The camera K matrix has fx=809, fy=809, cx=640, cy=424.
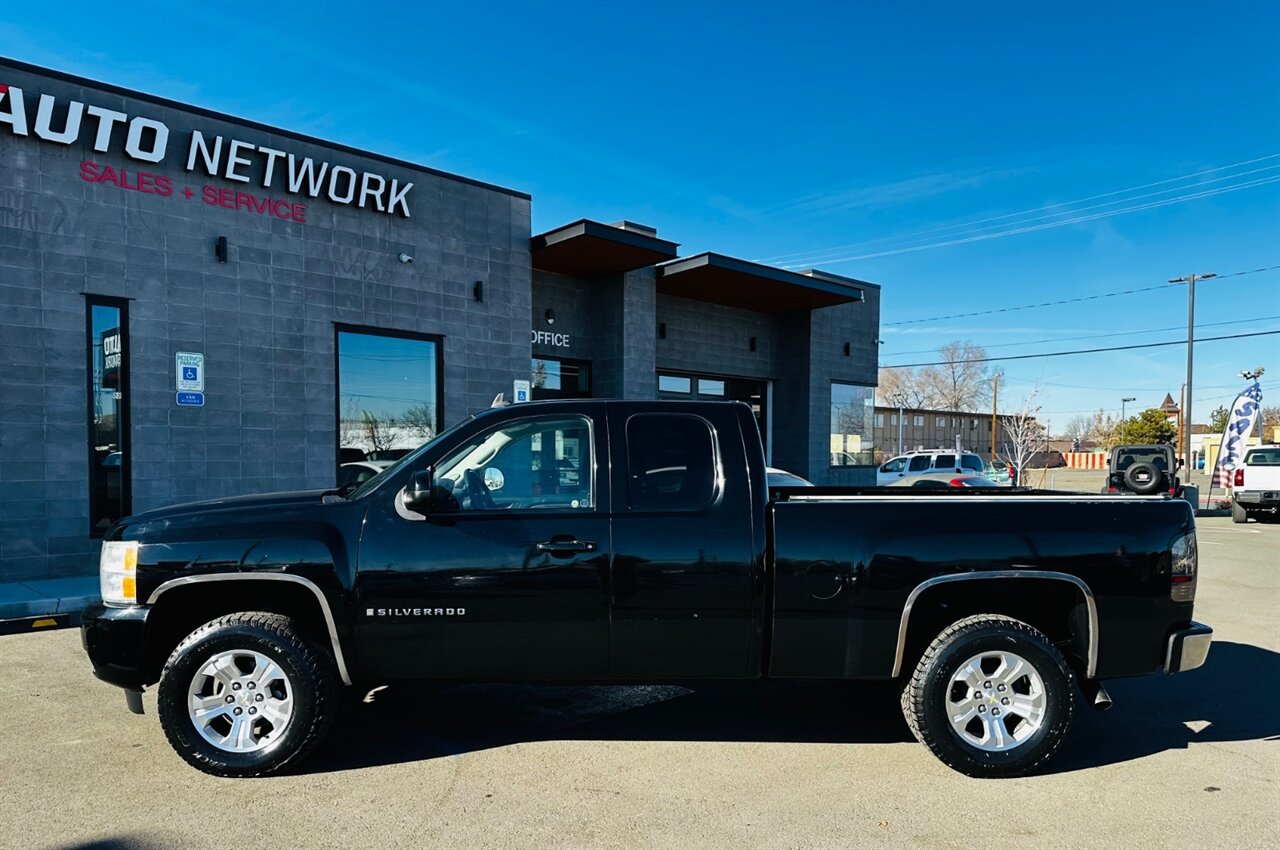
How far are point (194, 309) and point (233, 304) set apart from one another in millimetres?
482

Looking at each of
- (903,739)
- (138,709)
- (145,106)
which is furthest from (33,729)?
(145,106)

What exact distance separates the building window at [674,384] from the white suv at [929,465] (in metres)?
9.92

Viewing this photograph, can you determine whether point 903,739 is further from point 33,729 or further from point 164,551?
point 33,729

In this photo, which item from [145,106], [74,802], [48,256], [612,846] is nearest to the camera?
[612,846]

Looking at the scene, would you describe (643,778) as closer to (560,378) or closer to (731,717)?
(731,717)

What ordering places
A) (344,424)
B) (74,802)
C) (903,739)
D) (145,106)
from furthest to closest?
(344,424)
(145,106)
(903,739)
(74,802)

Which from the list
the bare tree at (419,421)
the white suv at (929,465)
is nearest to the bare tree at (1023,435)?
the white suv at (929,465)

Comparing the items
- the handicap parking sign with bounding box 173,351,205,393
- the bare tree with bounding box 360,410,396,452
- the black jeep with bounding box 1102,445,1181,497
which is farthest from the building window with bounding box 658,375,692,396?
the black jeep with bounding box 1102,445,1181,497

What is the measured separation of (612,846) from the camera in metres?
3.42

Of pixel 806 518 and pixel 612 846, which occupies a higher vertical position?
pixel 806 518

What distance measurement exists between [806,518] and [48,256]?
31.6 feet

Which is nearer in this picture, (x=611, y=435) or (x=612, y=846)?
(x=612, y=846)

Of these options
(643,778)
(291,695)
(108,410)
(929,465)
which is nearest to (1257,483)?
(929,465)

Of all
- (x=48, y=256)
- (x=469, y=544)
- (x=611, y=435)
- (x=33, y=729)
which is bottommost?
(x=33, y=729)
